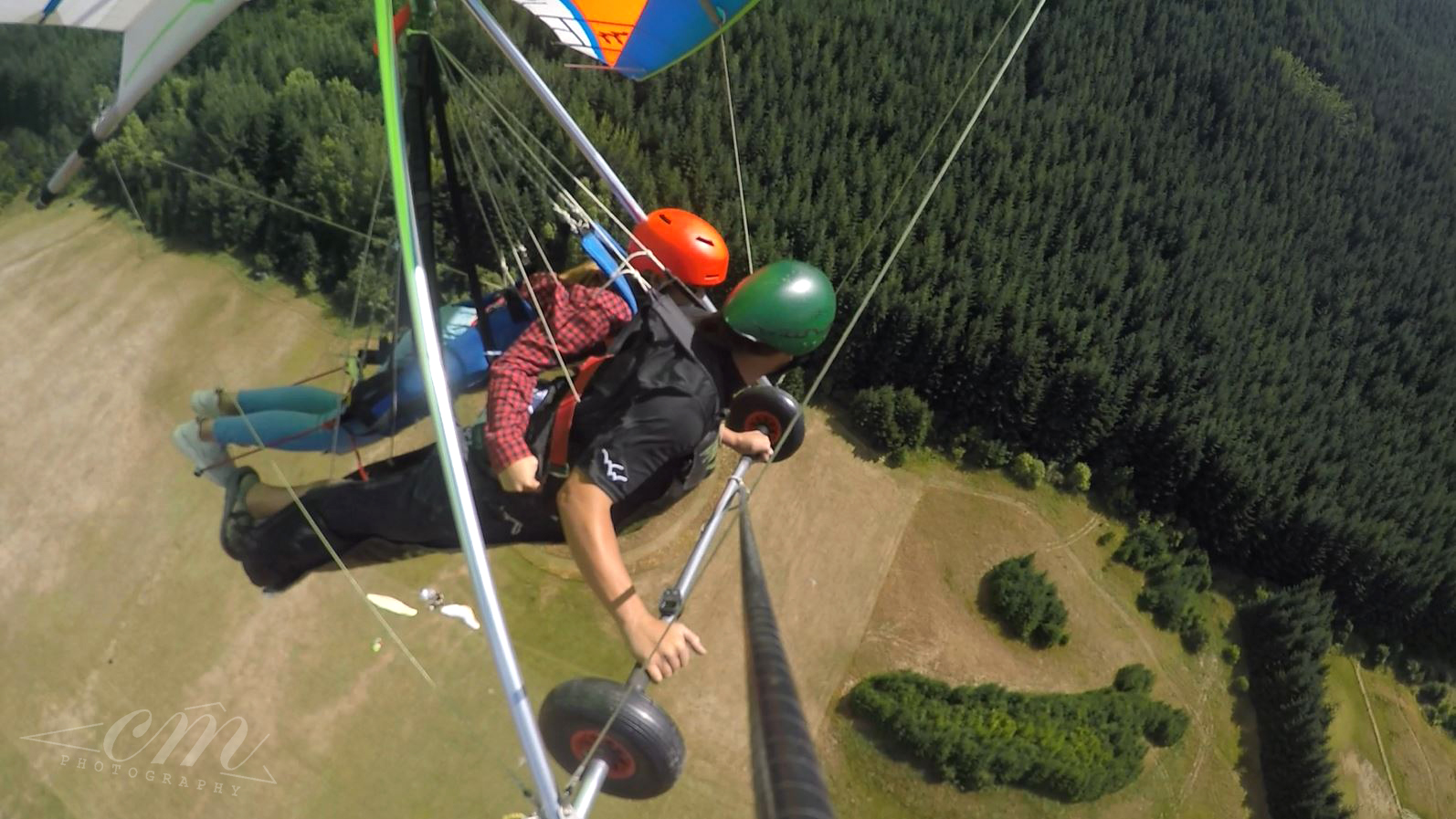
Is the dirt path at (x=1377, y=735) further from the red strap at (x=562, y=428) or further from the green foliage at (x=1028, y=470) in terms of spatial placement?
the red strap at (x=562, y=428)

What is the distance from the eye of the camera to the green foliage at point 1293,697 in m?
12.4

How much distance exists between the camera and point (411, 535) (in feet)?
11.3

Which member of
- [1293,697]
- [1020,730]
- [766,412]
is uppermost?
[766,412]

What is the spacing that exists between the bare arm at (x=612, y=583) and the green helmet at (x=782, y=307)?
926 millimetres

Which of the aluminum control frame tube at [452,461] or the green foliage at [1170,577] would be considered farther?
the green foliage at [1170,577]

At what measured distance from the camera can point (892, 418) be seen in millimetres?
13156

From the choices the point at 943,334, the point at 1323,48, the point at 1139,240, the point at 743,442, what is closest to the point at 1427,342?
the point at 1139,240

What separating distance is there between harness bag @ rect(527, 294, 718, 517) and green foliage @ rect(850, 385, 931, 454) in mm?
9937

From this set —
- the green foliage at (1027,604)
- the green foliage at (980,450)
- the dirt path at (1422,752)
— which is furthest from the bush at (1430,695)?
the green foliage at (980,450)

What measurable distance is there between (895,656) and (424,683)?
7.17 meters

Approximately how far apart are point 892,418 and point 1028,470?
2.60 meters

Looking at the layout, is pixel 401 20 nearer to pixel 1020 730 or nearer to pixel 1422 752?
pixel 1020 730

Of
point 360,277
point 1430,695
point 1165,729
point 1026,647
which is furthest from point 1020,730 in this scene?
point 1430,695

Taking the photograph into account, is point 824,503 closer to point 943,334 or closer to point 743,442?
point 743,442
